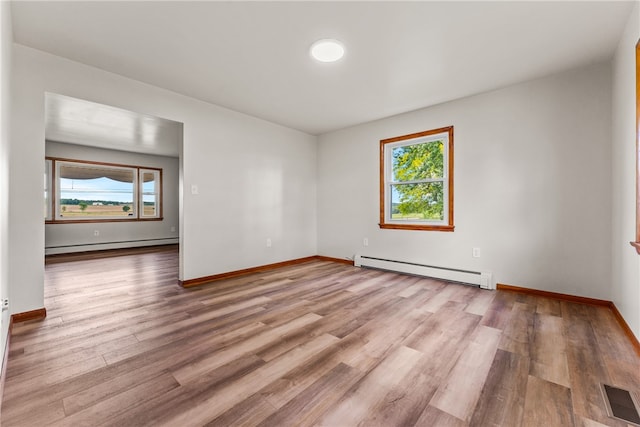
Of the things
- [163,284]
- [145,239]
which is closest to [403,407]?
[163,284]

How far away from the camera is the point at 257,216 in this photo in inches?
169

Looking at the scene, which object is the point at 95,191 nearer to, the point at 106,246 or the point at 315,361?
the point at 106,246

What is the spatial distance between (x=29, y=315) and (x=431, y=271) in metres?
4.32

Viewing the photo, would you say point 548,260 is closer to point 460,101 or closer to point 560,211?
point 560,211

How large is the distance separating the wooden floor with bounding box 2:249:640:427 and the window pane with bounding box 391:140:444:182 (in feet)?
5.76

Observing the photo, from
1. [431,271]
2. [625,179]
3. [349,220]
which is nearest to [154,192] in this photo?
[349,220]

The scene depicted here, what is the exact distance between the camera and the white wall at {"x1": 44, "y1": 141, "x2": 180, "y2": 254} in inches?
225

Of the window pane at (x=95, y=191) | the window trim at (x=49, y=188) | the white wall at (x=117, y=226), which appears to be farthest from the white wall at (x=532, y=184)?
the window trim at (x=49, y=188)

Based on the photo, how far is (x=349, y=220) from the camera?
4.77 meters

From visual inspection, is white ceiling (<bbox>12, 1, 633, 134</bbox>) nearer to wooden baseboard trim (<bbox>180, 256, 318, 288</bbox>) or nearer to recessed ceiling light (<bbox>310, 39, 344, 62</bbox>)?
recessed ceiling light (<bbox>310, 39, 344, 62</bbox>)

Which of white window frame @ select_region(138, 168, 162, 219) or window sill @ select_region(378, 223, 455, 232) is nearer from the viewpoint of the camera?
window sill @ select_region(378, 223, 455, 232)

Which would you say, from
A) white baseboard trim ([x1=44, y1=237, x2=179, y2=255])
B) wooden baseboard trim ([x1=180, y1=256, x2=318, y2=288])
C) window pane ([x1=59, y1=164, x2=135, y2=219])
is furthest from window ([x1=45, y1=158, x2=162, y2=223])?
wooden baseboard trim ([x1=180, y1=256, x2=318, y2=288])

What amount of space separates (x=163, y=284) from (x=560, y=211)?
4764 mm

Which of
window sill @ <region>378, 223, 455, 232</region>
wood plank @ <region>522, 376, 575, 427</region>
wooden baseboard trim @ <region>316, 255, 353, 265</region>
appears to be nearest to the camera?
wood plank @ <region>522, 376, 575, 427</region>
